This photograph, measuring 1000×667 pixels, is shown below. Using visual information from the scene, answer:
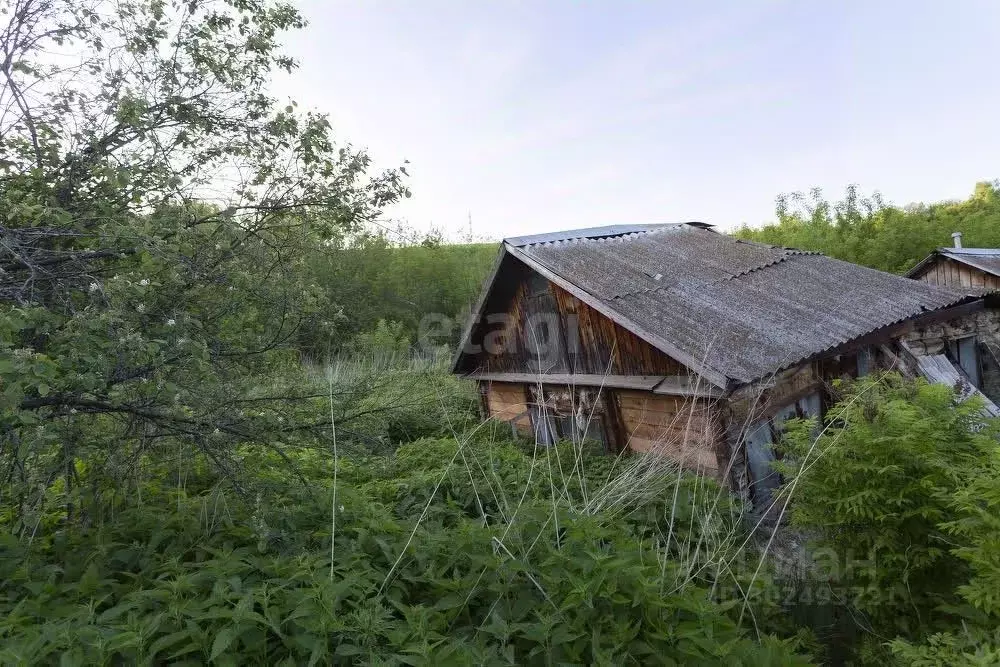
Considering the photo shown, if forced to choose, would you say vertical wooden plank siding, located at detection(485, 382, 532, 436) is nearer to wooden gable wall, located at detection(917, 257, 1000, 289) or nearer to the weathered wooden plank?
the weathered wooden plank

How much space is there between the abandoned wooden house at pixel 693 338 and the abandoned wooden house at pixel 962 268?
51.6 inches

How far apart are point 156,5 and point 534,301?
244 inches

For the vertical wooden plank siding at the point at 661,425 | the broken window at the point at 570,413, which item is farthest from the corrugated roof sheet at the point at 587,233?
the vertical wooden plank siding at the point at 661,425

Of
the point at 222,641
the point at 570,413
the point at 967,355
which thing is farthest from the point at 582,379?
the point at 967,355

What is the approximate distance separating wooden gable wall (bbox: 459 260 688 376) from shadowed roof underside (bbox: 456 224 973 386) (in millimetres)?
468

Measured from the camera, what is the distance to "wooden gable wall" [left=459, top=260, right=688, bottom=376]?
6996 millimetres

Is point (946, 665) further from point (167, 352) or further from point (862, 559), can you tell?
point (167, 352)

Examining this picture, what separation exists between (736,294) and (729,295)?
17 centimetres

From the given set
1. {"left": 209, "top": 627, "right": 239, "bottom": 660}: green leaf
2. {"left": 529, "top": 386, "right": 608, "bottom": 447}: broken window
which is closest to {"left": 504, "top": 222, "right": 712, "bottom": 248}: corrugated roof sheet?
{"left": 529, "top": 386, "right": 608, "bottom": 447}: broken window

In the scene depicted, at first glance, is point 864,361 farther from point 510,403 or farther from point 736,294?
point 510,403

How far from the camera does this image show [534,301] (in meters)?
8.72

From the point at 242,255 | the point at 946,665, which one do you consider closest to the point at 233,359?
the point at 242,255

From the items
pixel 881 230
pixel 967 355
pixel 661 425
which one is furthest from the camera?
pixel 881 230

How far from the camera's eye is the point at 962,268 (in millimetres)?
12664
